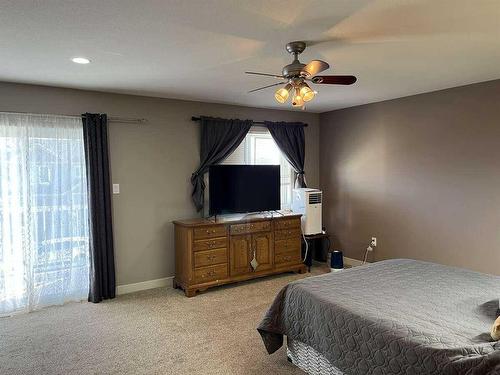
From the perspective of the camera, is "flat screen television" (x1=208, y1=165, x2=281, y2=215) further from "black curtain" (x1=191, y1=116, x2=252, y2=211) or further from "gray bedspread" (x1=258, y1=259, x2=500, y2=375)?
"gray bedspread" (x1=258, y1=259, x2=500, y2=375)

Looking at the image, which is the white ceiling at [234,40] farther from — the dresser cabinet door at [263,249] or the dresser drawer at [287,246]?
the dresser drawer at [287,246]

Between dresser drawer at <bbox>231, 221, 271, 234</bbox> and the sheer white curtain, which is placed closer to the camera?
the sheer white curtain

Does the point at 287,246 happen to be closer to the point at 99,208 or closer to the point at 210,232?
the point at 210,232

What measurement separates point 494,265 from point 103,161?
15.0ft

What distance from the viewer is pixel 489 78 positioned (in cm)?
363

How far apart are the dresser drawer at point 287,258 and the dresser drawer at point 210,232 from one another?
950 mm

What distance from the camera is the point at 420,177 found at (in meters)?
4.42

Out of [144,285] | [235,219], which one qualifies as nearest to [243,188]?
[235,219]

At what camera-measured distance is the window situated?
16.7 feet

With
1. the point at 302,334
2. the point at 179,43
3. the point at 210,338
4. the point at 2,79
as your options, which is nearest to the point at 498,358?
the point at 302,334

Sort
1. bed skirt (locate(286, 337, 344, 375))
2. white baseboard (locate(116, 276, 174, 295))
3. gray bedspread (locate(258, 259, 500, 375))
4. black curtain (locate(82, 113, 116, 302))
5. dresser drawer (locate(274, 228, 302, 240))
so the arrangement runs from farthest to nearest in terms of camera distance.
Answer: dresser drawer (locate(274, 228, 302, 240)), white baseboard (locate(116, 276, 174, 295)), black curtain (locate(82, 113, 116, 302)), bed skirt (locate(286, 337, 344, 375)), gray bedspread (locate(258, 259, 500, 375))

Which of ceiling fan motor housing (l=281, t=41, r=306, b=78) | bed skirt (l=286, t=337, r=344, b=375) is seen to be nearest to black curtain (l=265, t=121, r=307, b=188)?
ceiling fan motor housing (l=281, t=41, r=306, b=78)

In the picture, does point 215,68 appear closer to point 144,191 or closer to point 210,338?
point 144,191

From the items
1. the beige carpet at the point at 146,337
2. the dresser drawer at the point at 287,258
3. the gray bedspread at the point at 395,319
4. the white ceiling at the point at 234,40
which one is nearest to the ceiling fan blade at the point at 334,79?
the white ceiling at the point at 234,40
